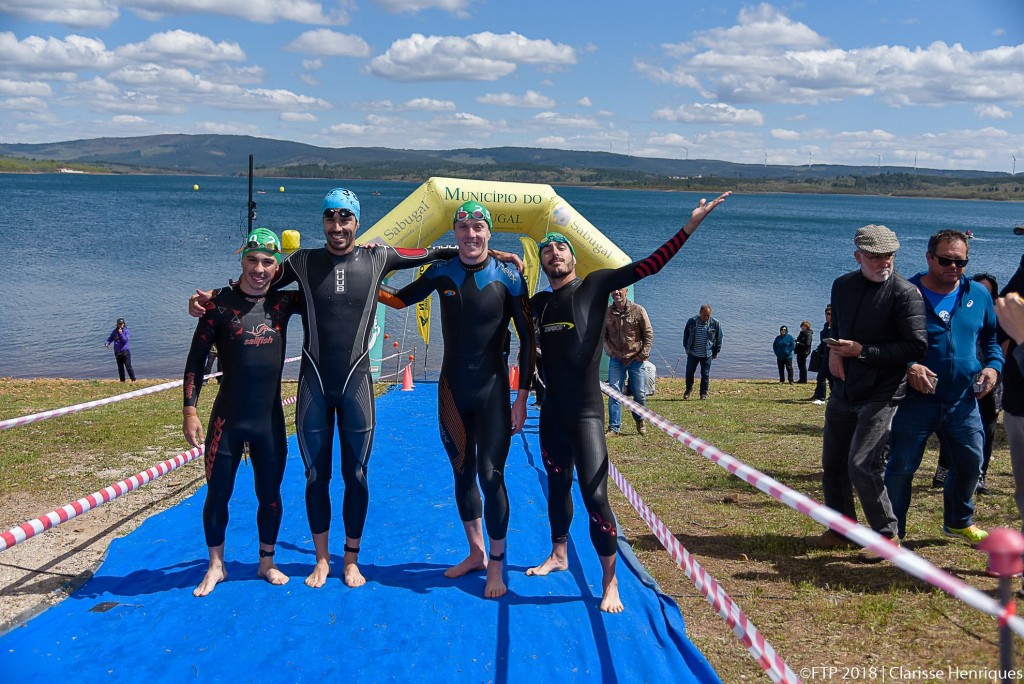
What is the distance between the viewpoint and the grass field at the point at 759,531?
13.6ft

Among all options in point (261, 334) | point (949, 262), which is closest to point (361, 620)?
point (261, 334)

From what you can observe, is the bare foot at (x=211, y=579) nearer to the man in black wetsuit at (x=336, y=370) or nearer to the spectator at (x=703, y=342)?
the man in black wetsuit at (x=336, y=370)

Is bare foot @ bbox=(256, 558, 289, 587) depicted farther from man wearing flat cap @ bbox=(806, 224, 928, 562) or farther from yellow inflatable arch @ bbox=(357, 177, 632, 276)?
yellow inflatable arch @ bbox=(357, 177, 632, 276)

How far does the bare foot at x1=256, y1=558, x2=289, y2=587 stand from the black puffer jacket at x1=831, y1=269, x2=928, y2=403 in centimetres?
364

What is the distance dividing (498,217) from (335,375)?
28.2 feet

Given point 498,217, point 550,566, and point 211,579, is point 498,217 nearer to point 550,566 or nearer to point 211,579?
point 550,566

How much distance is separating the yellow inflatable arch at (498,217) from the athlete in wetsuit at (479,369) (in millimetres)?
7687

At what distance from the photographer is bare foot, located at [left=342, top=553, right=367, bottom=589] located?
4621 mm

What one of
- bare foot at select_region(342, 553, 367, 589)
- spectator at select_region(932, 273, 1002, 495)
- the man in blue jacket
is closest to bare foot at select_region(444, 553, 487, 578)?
bare foot at select_region(342, 553, 367, 589)

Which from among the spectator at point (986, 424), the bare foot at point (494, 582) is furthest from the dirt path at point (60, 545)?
the spectator at point (986, 424)

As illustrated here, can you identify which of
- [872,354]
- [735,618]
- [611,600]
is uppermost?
[872,354]

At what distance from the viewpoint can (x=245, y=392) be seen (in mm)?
4617

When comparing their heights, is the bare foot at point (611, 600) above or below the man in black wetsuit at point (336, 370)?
below

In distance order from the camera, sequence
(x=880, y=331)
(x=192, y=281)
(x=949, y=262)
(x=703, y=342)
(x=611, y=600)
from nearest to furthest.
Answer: (x=611, y=600) < (x=880, y=331) < (x=949, y=262) < (x=703, y=342) < (x=192, y=281)
